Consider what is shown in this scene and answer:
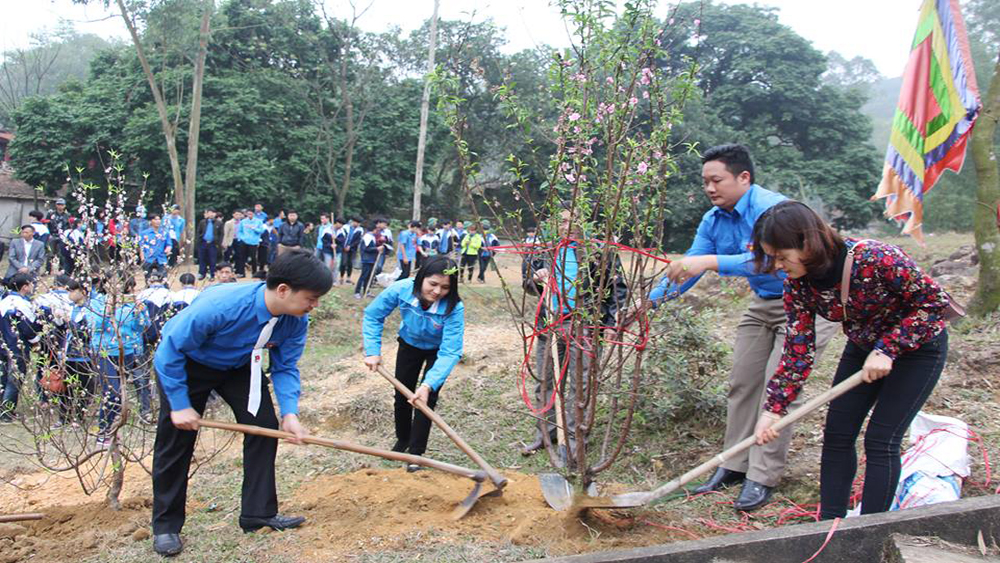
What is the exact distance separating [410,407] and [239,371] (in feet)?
4.93

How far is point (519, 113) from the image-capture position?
10.5 feet

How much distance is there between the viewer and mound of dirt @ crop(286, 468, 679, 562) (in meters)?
3.23

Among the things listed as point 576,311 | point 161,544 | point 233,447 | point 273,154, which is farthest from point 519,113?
point 273,154

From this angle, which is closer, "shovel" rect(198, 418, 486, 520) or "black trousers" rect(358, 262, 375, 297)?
"shovel" rect(198, 418, 486, 520)

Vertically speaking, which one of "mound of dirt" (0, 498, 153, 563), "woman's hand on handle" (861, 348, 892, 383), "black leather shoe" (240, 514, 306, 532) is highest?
"woman's hand on handle" (861, 348, 892, 383)

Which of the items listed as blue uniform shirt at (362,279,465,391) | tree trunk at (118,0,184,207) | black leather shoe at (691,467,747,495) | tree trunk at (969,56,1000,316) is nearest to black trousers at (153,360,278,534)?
blue uniform shirt at (362,279,465,391)

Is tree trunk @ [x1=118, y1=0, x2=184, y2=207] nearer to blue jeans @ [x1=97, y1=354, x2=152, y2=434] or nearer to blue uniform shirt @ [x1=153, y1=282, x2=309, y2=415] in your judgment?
blue jeans @ [x1=97, y1=354, x2=152, y2=434]

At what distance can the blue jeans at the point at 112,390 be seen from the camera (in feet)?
13.3

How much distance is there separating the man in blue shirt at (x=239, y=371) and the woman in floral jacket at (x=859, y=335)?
1.96 meters

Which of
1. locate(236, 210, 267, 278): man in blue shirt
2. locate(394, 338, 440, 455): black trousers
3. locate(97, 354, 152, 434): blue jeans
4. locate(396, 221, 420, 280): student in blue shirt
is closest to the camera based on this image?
locate(97, 354, 152, 434): blue jeans

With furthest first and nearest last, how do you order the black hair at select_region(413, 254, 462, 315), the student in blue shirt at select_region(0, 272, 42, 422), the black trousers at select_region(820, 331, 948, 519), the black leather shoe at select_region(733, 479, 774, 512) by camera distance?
1. the student in blue shirt at select_region(0, 272, 42, 422)
2. the black hair at select_region(413, 254, 462, 315)
3. the black leather shoe at select_region(733, 479, 774, 512)
4. the black trousers at select_region(820, 331, 948, 519)

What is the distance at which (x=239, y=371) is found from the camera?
3.53m

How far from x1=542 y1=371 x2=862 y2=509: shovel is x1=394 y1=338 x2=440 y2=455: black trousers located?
1.23 meters

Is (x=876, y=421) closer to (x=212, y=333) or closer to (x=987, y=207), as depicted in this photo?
Answer: (x=212, y=333)
